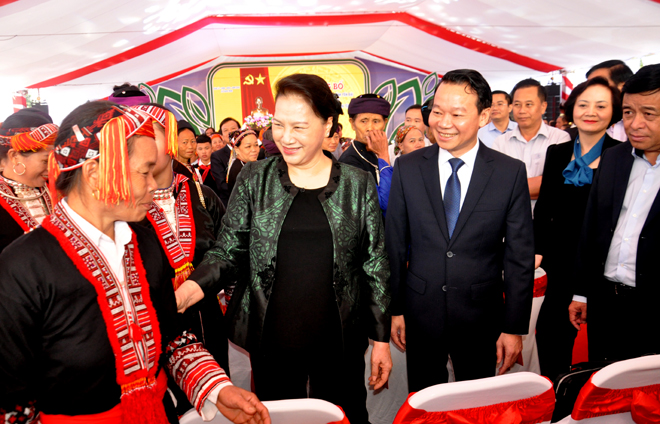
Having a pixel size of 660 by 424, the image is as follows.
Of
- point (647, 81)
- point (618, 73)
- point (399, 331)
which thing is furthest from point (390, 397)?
point (618, 73)

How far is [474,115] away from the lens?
179 centimetres

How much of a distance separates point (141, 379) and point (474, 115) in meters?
1.52

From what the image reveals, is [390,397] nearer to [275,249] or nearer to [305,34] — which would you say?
[275,249]

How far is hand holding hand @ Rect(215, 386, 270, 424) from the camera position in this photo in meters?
1.08

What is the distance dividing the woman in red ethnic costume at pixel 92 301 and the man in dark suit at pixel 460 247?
3.09ft

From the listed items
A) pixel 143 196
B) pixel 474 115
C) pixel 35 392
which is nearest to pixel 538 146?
pixel 474 115

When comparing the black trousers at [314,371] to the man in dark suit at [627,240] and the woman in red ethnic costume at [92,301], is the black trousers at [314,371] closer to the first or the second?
the woman in red ethnic costume at [92,301]

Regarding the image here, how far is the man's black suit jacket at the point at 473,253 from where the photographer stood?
68.2 inches

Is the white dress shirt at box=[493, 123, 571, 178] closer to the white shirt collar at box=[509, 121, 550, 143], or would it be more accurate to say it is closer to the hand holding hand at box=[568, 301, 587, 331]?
the white shirt collar at box=[509, 121, 550, 143]

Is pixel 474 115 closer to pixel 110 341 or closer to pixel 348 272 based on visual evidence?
pixel 348 272

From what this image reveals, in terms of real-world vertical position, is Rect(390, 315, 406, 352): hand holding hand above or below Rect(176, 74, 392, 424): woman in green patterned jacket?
below

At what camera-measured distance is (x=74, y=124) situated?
1014mm

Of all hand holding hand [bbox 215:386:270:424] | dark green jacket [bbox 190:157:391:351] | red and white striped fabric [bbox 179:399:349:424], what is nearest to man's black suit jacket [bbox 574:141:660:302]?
dark green jacket [bbox 190:157:391:351]

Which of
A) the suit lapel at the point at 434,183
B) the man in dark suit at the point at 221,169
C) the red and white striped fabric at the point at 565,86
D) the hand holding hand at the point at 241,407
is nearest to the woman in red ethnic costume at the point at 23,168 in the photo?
the hand holding hand at the point at 241,407
